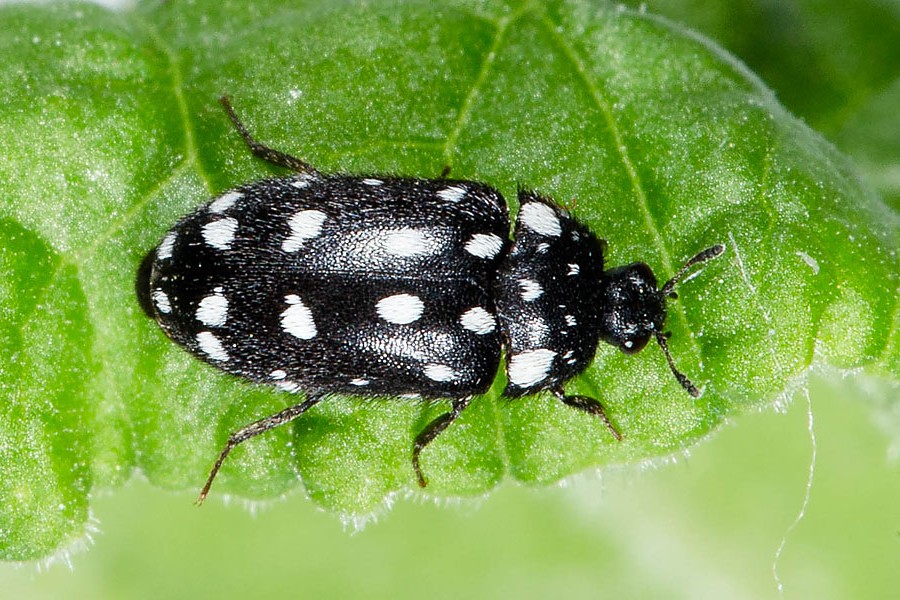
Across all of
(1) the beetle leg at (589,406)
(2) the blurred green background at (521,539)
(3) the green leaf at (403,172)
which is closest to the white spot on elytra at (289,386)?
(3) the green leaf at (403,172)

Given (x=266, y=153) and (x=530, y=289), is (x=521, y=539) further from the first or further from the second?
(x=266, y=153)

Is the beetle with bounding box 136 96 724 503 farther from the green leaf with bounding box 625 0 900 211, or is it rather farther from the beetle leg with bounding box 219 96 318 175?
the green leaf with bounding box 625 0 900 211

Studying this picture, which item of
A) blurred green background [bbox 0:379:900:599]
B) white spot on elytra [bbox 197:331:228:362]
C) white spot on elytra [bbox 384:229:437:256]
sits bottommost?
blurred green background [bbox 0:379:900:599]

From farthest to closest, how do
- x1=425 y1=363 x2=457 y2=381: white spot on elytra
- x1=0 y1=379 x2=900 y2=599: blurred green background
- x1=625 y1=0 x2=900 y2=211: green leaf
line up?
x1=0 y1=379 x2=900 y2=599: blurred green background < x1=625 y1=0 x2=900 y2=211: green leaf < x1=425 y1=363 x2=457 y2=381: white spot on elytra

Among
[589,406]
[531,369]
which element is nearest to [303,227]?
[531,369]

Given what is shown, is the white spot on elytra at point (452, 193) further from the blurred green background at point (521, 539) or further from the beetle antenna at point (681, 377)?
the blurred green background at point (521, 539)

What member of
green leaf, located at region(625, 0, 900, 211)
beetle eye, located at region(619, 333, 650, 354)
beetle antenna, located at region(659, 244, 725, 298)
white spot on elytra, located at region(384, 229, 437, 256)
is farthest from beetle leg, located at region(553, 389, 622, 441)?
green leaf, located at region(625, 0, 900, 211)

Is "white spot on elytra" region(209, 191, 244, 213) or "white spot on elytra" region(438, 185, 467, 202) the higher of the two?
"white spot on elytra" region(438, 185, 467, 202)
